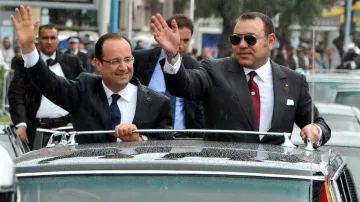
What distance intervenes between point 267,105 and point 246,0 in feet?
48.6

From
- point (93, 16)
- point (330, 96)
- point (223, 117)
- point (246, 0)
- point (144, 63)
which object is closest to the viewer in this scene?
point (223, 117)

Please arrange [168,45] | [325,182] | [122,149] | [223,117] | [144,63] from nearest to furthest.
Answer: [325,182], [122,149], [168,45], [223,117], [144,63]

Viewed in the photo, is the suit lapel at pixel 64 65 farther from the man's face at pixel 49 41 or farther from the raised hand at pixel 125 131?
the raised hand at pixel 125 131

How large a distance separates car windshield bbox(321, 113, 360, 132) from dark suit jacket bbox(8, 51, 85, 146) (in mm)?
2415

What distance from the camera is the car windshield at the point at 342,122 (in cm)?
1154

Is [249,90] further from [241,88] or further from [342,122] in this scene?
[342,122]

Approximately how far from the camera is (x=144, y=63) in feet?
28.3

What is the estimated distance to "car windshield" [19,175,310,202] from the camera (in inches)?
181

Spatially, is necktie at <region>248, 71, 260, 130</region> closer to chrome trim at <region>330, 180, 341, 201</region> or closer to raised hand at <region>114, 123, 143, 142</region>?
raised hand at <region>114, 123, 143, 142</region>

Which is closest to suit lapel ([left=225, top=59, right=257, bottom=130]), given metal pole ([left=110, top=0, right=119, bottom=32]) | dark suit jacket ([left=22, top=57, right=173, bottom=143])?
dark suit jacket ([left=22, top=57, right=173, bottom=143])

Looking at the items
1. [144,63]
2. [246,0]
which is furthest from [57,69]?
[246,0]

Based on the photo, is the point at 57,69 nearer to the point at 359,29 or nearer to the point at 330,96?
the point at 330,96

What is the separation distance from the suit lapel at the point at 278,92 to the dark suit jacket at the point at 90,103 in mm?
612

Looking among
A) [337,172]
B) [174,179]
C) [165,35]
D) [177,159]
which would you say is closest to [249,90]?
[165,35]
